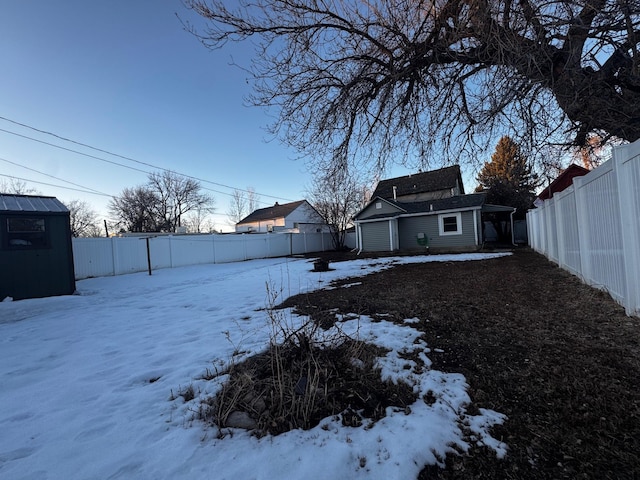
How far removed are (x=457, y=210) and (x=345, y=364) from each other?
15690 mm

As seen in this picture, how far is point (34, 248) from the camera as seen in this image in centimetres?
695

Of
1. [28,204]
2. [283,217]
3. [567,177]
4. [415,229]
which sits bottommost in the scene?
[415,229]

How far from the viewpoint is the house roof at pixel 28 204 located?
6.70 m

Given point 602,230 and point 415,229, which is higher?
point 415,229

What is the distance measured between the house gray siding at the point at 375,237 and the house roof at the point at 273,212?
62.1 feet

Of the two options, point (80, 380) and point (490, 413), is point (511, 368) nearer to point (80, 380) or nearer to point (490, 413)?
point (490, 413)

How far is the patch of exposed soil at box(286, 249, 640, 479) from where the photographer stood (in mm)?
1497

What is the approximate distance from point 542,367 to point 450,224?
15453 millimetres

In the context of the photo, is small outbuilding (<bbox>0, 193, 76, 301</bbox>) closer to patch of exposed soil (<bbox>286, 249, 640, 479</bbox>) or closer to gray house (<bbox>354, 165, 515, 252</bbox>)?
patch of exposed soil (<bbox>286, 249, 640, 479</bbox>)

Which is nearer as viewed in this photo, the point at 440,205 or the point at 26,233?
the point at 26,233

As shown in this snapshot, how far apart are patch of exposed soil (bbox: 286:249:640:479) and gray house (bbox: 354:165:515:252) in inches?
444

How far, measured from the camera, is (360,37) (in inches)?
193

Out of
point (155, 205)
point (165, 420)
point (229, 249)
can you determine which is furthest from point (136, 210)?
point (165, 420)

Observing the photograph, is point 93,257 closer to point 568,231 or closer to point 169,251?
point 169,251
